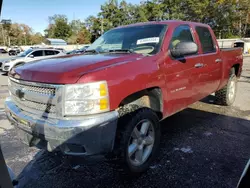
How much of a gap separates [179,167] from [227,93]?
3245 mm

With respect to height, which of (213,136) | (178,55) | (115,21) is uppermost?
(115,21)

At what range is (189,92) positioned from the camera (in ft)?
11.9

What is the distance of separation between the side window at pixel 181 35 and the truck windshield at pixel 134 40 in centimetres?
21

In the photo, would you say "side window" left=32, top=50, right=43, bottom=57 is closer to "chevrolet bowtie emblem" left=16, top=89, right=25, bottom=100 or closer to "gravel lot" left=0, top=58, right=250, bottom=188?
"gravel lot" left=0, top=58, right=250, bottom=188

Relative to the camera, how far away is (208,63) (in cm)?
412

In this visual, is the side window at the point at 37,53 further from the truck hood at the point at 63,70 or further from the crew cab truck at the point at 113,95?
the truck hood at the point at 63,70

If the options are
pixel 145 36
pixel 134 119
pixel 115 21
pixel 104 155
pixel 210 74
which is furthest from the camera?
pixel 115 21

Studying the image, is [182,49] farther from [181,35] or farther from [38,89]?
[38,89]

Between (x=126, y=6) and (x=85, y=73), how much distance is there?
5717cm

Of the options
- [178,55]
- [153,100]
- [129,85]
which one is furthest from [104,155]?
[178,55]

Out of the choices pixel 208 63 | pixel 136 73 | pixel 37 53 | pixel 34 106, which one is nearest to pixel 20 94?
pixel 34 106

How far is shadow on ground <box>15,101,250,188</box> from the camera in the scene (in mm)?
2648

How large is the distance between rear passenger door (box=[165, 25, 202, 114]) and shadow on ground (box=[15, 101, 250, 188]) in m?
0.64

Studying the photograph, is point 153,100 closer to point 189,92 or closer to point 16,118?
point 189,92
